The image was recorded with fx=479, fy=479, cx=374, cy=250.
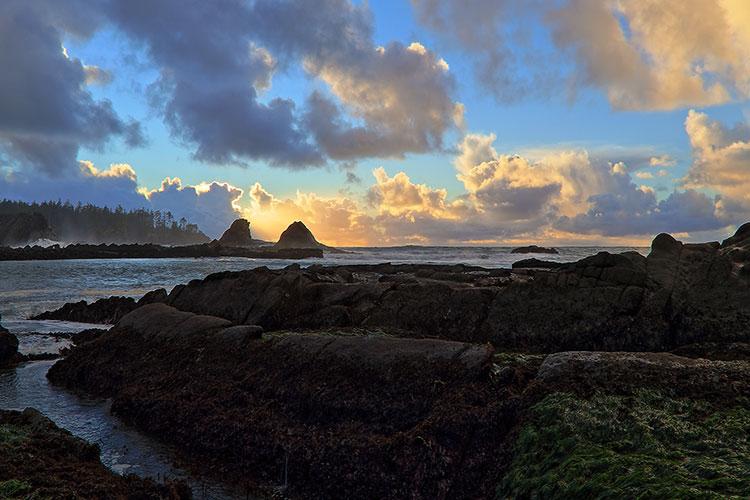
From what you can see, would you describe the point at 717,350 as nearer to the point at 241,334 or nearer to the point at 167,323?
the point at 241,334

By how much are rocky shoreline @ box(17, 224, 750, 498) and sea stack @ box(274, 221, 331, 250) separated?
529 feet

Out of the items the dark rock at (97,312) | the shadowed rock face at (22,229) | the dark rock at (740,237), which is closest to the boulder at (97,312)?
the dark rock at (97,312)

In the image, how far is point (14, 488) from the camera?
536 centimetres

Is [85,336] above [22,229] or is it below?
below

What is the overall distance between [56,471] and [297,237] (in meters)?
172

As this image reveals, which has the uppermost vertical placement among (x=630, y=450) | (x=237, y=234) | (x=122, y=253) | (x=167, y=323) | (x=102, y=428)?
(x=237, y=234)

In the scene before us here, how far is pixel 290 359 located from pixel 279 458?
2241mm

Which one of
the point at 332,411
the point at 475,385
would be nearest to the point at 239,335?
the point at 332,411

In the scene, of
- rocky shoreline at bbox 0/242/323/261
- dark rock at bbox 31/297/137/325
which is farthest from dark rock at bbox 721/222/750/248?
rocky shoreline at bbox 0/242/323/261

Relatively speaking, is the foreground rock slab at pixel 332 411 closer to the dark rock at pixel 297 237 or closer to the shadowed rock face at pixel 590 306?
the shadowed rock face at pixel 590 306

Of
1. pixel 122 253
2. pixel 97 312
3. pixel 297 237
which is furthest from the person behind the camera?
pixel 297 237

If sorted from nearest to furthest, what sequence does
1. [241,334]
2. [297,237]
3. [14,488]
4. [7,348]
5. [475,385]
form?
[14,488] < [475,385] < [241,334] < [7,348] < [297,237]

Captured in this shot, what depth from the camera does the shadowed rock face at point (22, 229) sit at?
6294 inches

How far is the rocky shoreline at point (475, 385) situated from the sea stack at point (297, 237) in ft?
529
